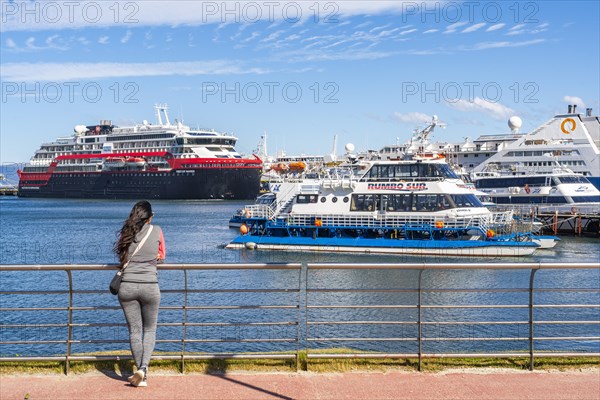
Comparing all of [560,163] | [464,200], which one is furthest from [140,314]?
[560,163]

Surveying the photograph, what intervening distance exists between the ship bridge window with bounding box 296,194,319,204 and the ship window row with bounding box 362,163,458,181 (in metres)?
2.77

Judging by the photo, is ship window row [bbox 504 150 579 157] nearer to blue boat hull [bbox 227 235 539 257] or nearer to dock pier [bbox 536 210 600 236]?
dock pier [bbox 536 210 600 236]

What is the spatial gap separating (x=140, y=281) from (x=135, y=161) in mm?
94013

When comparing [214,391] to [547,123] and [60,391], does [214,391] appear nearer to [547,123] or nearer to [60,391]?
[60,391]

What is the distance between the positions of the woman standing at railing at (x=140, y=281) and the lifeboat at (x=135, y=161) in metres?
93.1

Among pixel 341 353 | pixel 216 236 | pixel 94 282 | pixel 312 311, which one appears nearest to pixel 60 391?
pixel 341 353

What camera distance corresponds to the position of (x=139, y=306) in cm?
597

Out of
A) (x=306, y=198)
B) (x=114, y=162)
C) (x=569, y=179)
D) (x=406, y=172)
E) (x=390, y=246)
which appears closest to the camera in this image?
(x=390, y=246)

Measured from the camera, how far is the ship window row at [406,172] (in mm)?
32562

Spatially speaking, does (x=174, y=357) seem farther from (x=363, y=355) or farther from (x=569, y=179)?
(x=569, y=179)

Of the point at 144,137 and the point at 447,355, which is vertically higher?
the point at 144,137

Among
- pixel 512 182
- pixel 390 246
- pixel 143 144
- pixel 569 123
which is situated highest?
pixel 143 144

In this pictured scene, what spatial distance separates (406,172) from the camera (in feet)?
108

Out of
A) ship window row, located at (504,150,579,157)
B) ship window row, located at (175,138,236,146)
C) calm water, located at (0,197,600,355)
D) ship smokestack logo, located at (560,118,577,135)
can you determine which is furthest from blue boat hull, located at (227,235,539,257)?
ship window row, located at (175,138,236,146)
